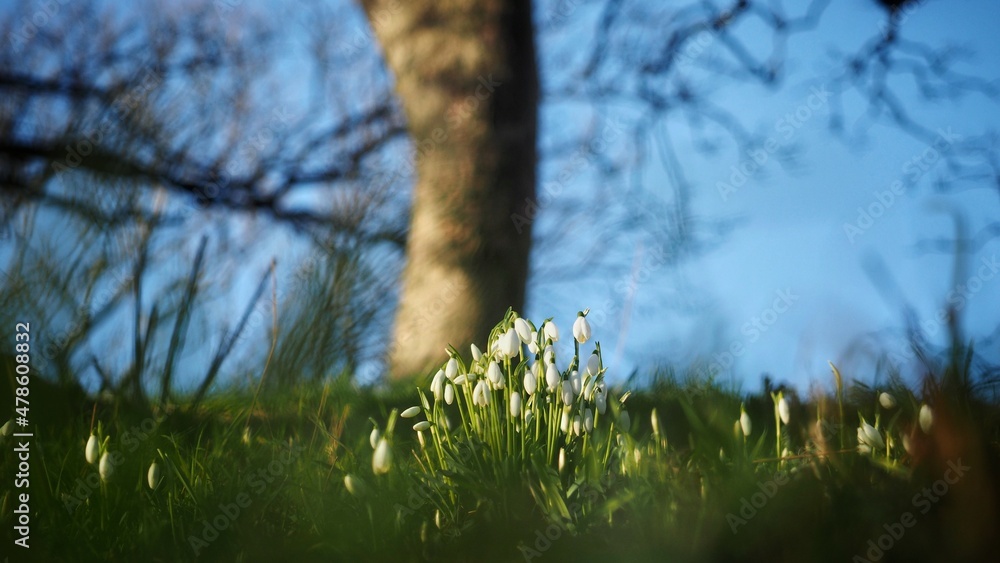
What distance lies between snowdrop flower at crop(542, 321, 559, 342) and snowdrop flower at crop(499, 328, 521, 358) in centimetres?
7

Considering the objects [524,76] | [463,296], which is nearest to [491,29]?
[524,76]

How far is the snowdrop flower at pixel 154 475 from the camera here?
4.61ft

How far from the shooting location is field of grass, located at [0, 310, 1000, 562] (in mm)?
1029

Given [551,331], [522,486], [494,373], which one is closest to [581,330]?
[551,331]

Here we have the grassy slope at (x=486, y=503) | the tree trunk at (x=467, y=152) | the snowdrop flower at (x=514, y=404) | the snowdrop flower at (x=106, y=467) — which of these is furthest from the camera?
the tree trunk at (x=467, y=152)

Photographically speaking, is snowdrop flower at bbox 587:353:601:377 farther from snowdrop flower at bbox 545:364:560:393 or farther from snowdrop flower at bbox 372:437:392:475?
snowdrop flower at bbox 372:437:392:475

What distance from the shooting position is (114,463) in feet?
4.45

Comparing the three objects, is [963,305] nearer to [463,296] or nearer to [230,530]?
[230,530]

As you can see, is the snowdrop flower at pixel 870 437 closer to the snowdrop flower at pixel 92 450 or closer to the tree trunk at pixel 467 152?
the snowdrop flower at pixel 92 450

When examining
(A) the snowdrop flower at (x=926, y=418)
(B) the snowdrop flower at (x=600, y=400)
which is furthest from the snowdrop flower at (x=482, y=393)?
(A) the snowdrop flower at (x=926, y=418)

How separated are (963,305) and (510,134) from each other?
141 inches

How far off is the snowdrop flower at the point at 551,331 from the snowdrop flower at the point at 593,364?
0.37 ft

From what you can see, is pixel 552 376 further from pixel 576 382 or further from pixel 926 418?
pixel 926 418

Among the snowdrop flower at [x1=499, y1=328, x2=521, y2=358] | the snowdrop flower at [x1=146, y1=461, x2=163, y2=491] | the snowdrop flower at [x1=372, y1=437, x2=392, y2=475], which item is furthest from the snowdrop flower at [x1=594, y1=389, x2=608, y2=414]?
the snowdrop flower at [x1=146, y1=461, x2=163, y2=491]
